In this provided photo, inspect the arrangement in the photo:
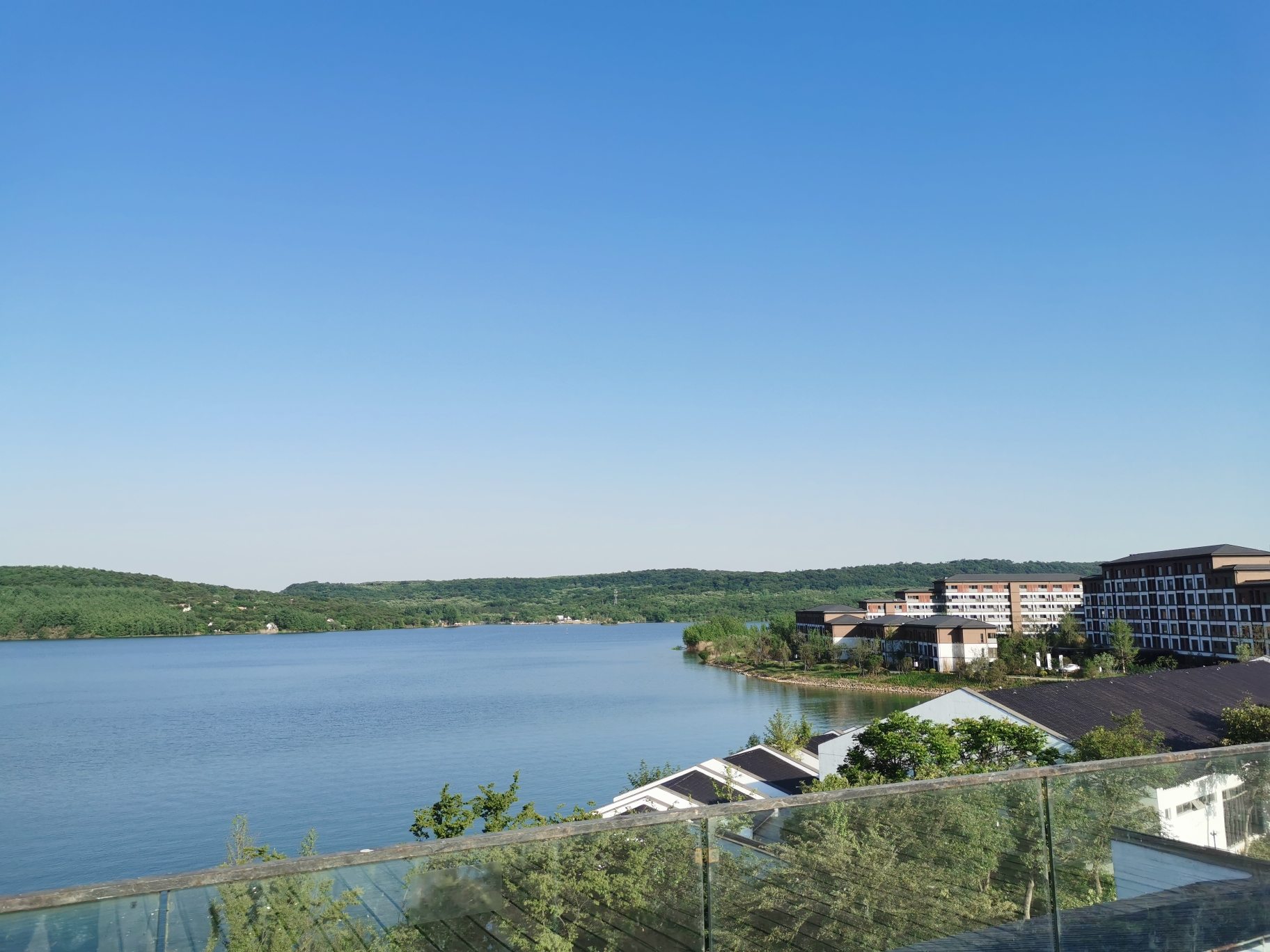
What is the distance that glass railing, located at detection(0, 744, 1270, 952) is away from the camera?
231 centimetres

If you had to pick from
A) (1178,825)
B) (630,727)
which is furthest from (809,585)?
(1178,825)

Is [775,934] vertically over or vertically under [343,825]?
over

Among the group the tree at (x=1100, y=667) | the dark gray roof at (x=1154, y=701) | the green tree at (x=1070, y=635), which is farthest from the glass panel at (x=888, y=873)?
the green tree at (x=1070, y=635)

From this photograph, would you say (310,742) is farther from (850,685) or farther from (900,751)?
(850,685)

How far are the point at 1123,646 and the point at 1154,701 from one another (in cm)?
3738

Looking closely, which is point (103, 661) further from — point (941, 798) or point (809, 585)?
point (809, 585)

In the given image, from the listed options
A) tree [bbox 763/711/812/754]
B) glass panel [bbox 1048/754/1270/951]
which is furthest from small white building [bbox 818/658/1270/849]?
glass panel [bbox 1048/754/1270/951]

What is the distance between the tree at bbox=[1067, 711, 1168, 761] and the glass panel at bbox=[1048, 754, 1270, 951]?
14421 millimetres

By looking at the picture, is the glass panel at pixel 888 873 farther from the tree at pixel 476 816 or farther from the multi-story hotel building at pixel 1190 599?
the multi-story hotel building at pixel 1190 599

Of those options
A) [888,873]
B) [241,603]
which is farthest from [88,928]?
[241,603]

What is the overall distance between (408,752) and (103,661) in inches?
3131

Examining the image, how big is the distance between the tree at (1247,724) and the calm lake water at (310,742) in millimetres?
17062

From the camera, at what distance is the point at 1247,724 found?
819 inches

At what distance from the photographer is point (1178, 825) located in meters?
3.58
